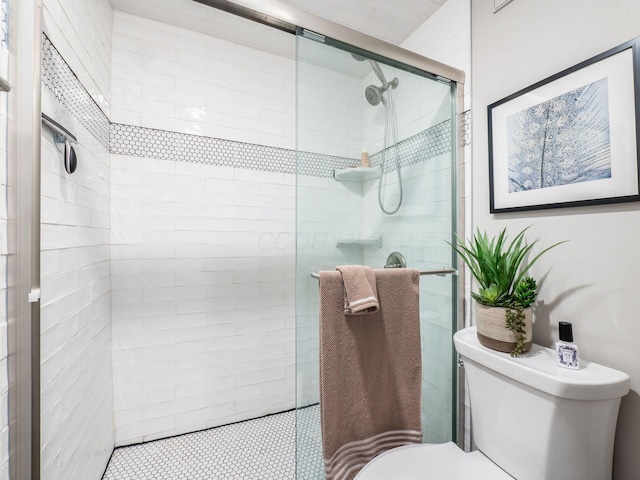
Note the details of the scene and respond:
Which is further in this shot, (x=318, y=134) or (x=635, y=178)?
(x=318, y=134)

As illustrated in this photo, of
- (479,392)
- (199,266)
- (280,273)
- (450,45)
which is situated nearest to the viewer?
(479,392)

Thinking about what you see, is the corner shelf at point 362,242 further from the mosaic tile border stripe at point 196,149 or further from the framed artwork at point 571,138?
the mosaic tile border stripe at point 196,149

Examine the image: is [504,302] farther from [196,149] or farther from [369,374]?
[196,149]

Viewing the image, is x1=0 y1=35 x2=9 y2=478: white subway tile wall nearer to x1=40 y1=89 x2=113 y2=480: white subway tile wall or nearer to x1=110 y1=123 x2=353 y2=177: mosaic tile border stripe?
x1=40 y1=89 x2=113 y2=480: white subway tile wall

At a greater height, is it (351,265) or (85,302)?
(351,265)

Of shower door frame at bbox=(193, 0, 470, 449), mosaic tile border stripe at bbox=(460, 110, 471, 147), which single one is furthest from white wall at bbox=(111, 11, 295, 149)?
mosaic tile border stripe at bbox=(460, 110, 471, 147)

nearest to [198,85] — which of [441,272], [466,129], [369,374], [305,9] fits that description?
[305,9]

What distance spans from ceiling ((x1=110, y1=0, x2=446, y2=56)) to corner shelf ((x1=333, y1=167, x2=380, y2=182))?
3.22 ft

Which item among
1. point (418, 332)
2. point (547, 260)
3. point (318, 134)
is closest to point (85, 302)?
point (318, 134)

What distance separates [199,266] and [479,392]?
1.57 metres

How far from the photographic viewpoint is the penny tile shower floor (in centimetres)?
151

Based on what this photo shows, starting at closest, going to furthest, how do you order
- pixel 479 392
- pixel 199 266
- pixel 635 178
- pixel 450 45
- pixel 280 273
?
1. pixel 635 178
2. pixel 479 392
3. pixel 450 45
4. pixel 199 266
5. pixel 280 273

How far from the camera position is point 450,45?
1.55 m

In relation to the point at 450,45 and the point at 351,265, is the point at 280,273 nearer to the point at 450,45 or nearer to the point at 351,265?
the point at 351,265
